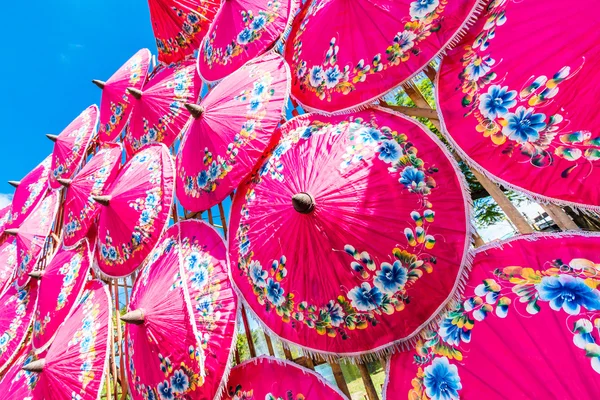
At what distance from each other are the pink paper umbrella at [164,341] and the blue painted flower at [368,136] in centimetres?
134

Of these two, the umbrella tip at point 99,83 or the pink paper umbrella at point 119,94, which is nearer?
the pink paper umbrella at point 119,94

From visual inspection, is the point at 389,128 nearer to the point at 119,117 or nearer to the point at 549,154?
the point at 549,154

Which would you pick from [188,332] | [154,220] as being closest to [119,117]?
[154,220]

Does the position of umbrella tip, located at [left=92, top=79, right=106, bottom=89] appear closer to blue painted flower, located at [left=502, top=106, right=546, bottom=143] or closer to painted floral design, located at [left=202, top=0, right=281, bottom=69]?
painted floral design, located at [left=202, top=0, right=281, bottom=69]

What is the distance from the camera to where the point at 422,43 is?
1.63 m

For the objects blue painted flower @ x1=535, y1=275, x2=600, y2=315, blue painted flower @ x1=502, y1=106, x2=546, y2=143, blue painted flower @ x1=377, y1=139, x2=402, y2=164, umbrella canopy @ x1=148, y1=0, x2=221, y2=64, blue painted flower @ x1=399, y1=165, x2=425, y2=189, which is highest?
umbrella canopy @ x1=148, y1=0, x2=221, y2=64

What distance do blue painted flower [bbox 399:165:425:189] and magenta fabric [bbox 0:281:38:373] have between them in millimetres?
4505

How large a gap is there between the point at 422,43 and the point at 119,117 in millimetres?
4325

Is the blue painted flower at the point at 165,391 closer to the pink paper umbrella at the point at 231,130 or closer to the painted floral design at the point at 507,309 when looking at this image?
the pink paper umbrella at the point at 231,130

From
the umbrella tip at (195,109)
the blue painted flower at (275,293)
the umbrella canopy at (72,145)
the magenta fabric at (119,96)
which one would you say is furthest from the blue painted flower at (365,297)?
the umbrella canopy at (72,145)

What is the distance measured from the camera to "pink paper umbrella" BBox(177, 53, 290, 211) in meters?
2.19

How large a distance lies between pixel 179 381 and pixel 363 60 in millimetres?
2025

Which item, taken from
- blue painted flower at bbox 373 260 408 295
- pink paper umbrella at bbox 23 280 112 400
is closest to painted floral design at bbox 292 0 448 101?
blue painted flower at bbox 373 260 408 295

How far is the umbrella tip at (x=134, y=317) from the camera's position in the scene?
192cm
